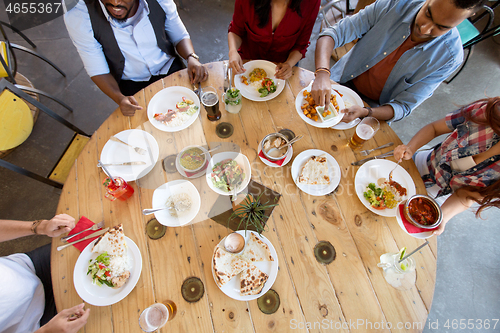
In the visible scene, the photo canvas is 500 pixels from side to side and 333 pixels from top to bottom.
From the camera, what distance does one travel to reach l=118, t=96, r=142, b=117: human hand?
5.71 ft

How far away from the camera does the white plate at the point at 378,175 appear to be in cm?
156

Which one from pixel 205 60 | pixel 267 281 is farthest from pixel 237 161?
pixel 205 60

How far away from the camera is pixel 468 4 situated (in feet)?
4.43

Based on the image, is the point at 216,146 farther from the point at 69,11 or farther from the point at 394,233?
the point at 69,11

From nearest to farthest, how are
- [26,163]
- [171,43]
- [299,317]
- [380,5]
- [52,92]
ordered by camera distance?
[299,317] → [380,5] → [171,43] → [26,163] → [52,92]

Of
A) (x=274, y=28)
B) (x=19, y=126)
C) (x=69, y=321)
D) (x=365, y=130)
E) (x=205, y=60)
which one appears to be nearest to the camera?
(x=69, y=321)

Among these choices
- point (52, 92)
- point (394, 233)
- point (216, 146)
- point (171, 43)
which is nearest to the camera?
point (394, 233)

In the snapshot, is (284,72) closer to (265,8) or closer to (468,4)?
(265,8)

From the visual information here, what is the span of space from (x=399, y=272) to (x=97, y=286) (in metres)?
1.74

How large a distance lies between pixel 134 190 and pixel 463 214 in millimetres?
3654

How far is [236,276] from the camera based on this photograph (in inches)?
53.4

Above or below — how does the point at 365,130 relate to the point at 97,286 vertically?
above

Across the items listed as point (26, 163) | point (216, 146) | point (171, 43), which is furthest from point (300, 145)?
point (26, 163)

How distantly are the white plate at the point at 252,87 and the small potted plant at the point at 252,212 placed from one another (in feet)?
2.55
